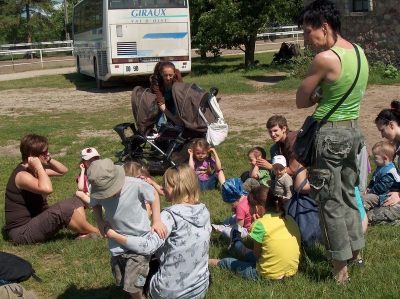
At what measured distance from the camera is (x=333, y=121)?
11.9 feet

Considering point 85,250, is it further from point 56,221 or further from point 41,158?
Result: point 41,158

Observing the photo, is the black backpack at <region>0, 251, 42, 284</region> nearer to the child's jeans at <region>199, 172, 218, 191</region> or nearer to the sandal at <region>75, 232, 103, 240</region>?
the sandal at <region>75, 232, 103, 240</region>

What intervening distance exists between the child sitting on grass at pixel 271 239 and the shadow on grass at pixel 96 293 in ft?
3.14

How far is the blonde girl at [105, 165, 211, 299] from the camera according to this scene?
368 cm

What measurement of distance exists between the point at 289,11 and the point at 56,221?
55.6ft

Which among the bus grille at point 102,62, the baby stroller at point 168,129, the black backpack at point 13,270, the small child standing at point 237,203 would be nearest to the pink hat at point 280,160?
the small child standing at point 237,203

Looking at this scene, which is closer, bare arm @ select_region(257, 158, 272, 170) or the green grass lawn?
the green grass lawn

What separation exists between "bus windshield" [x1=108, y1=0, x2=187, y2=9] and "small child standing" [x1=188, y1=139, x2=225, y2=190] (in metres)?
12.4

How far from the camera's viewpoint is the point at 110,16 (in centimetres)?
1823

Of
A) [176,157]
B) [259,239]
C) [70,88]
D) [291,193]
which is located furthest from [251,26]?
[259,239]

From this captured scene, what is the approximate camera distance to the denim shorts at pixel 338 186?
356cm

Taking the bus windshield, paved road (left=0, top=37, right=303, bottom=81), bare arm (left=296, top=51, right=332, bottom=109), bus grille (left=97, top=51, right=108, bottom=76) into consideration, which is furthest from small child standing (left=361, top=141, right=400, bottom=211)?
paved road (left=0, top=37, right=303, bottom=81)

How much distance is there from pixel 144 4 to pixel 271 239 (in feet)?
51.7

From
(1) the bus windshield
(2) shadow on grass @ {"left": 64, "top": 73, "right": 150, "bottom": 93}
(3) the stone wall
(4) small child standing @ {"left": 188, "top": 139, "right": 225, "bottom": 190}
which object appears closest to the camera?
(4) small child standing @ {"left": 188, "top": 139, "right": 225, "bottom": 190}
